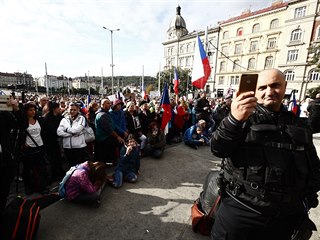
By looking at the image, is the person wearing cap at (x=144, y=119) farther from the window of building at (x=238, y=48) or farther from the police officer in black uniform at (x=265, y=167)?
the window of building at (x=238, y=48)

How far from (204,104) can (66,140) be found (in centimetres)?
551

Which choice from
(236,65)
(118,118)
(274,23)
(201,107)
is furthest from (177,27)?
(118,118)

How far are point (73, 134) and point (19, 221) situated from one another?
1.83 meters

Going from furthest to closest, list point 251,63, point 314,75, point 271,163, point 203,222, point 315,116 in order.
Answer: point 251,63 → point 314,75 → point 315,116 → point 203,222 → point 271,163

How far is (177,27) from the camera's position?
193 feet

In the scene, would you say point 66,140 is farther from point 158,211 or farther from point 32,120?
point 158,211

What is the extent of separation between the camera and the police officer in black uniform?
4.08ft

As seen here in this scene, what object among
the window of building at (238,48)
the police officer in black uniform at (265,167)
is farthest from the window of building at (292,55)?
the police officer in black uniform at (265,167)

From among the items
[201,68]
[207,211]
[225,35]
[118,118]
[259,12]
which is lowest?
[207,211]

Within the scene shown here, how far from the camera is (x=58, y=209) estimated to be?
2.80 m

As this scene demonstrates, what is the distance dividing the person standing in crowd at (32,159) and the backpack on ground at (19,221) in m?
1.18

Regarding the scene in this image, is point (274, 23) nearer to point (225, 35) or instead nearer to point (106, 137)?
point (225, 35)

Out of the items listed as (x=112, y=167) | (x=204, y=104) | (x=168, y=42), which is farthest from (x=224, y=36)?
(x=112, y=167)

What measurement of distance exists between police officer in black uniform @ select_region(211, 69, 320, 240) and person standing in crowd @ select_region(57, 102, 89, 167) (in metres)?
3.16
